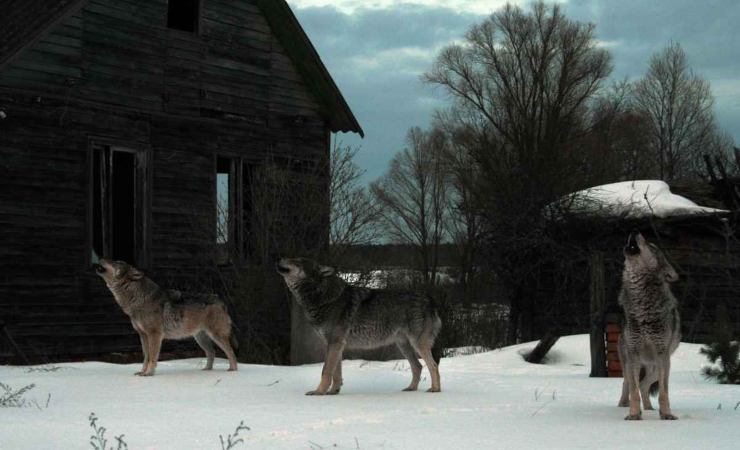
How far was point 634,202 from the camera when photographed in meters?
20.9

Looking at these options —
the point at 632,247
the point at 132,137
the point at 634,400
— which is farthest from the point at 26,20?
the point at 634,400

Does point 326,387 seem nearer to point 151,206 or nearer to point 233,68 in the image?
point 151,206

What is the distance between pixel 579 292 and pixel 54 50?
13.4 metres

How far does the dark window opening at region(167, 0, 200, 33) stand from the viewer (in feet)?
60.2

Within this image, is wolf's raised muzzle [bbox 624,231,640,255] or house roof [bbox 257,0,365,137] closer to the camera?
wolf's raised muzzle [bbox 624,231,640,255]

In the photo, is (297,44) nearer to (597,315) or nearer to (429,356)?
(597,315)

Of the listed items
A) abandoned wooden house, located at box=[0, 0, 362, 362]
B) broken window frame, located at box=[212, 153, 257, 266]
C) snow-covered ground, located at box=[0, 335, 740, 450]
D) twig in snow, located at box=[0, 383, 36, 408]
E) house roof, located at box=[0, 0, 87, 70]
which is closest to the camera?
snow-covered ground, located at box=[0, 335, 740, 450]

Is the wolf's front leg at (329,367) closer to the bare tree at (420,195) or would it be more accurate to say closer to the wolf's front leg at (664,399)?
the wolf's front leg at (664,399)

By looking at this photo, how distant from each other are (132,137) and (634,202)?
11.3 meters

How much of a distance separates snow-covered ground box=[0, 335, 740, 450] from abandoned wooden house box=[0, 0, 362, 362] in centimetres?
449

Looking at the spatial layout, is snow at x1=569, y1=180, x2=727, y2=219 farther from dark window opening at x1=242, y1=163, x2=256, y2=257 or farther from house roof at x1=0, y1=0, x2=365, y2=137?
dark window opening at x1=242, y1=163, x2=256, y2=257

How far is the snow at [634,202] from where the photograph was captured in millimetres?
19984

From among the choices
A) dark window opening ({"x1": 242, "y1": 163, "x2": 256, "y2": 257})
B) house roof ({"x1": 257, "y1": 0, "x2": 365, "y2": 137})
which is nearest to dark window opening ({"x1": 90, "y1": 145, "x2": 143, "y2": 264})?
dark window opening ({"x1": 242, "y1": 163, "x2": 256, "y2": 257})

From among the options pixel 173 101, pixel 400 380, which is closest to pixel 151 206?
pixel 173 101
